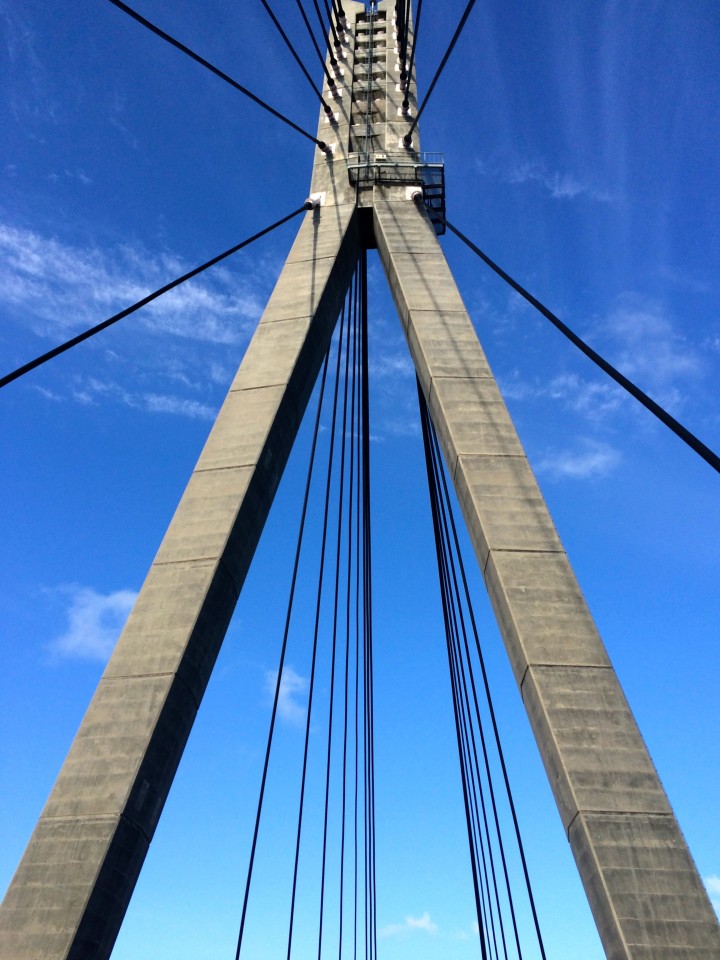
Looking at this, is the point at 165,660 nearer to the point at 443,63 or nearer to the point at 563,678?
the point at 563,678

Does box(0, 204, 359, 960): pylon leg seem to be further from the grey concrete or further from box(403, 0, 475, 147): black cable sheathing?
box(403, 0, 475, 147): black cable sheathing

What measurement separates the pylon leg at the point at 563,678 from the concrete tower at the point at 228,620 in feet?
0.05

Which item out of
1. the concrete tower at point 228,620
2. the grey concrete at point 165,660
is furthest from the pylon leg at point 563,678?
the grey concrete at point 165,660

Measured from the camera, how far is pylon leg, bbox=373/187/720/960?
5906 mm

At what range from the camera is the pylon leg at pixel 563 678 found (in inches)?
233

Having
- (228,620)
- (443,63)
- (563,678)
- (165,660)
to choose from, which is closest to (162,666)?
(165,660)

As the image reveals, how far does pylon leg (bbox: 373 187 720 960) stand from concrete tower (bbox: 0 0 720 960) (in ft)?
0.05

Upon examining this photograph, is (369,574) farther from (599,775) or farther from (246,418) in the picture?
(599,775)

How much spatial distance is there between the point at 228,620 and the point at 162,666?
3.77 feet

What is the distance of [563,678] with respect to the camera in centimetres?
718

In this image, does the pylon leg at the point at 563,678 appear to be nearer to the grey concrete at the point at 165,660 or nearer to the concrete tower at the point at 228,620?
the concrete tower at the point at 228,620

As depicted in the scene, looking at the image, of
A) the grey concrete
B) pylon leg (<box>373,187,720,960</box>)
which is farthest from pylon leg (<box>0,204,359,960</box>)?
pylon leg (<box>373,187,720,960</box>)

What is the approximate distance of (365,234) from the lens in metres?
13.6

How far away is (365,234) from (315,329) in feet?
11.1
